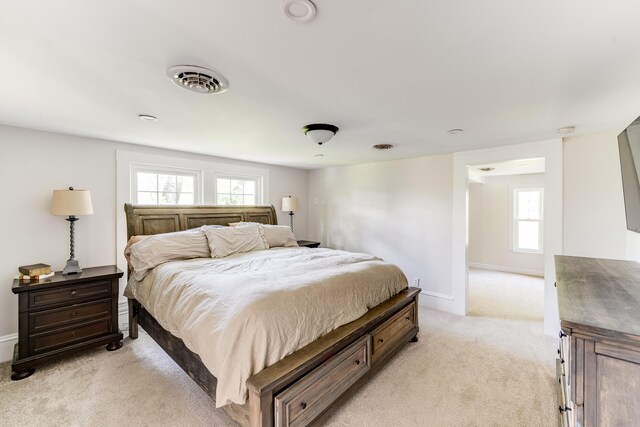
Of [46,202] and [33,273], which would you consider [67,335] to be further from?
[46,202]

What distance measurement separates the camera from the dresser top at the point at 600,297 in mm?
1017

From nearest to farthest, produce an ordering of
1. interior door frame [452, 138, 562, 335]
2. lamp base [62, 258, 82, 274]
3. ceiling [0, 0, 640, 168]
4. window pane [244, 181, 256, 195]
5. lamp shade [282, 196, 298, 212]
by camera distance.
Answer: ceiling [0, 0, 640, 168]
lamp base [62, 258, 82, 274]
interior door frame [452, 138, 562, 335]
window pane [244, 181, 256, 195]
lamp shade [282, 196, 298, 212]

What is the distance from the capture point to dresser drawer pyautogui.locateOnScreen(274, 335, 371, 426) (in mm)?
1550

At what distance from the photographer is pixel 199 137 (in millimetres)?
2996

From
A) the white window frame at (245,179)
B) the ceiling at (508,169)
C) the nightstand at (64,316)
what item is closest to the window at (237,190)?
the white window frame at (245,179)

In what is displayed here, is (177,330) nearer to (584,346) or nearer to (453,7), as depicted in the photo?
(584,346)

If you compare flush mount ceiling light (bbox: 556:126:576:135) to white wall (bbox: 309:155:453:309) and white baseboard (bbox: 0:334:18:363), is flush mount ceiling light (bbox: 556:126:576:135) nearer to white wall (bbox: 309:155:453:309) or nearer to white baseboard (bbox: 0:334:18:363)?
white wall (bbox: 309:155:453:309)

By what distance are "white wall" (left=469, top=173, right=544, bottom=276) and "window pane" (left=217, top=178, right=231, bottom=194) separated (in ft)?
17.3

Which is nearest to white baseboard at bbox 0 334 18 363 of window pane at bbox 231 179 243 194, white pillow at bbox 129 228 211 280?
white pillow at bbox 129 228 211 280

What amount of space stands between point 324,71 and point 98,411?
2.71m

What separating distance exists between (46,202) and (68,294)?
1.01 metres

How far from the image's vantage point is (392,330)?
2.54m

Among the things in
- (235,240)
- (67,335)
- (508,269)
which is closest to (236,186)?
(235,240)

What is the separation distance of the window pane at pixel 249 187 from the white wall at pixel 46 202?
155 cm
